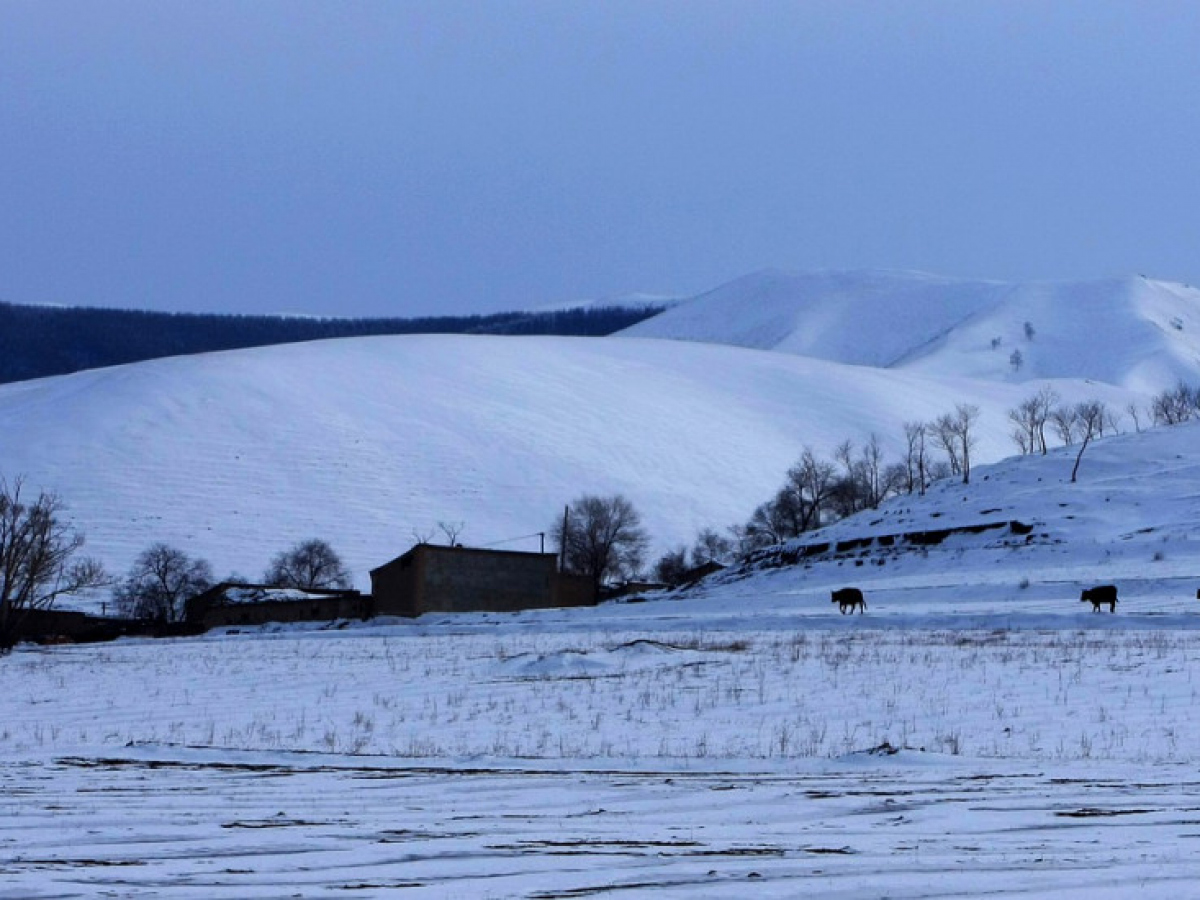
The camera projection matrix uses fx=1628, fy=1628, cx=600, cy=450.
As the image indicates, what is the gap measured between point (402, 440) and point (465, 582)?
195 feet

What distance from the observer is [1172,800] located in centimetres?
926

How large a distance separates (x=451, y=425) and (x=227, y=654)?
10014cm

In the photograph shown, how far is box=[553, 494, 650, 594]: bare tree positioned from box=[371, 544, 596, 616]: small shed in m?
29.4

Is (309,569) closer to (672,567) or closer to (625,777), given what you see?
(672,567)

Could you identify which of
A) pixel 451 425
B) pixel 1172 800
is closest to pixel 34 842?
pixel 1172 800

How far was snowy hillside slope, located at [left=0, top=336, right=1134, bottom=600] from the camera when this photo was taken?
112m

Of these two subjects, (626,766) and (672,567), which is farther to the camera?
(672,567)

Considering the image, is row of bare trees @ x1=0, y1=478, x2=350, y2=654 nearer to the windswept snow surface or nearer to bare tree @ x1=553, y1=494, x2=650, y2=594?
bare tree @ x1=553, y1=494, x2=650, y2=594

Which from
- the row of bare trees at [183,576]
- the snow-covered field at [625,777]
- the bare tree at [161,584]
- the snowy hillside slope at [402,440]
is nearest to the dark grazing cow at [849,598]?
the snow-covered field at [625,777]

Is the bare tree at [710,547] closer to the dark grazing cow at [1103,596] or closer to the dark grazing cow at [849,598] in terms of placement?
the dark grazing cow at [849,598]

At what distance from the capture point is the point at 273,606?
251 feet

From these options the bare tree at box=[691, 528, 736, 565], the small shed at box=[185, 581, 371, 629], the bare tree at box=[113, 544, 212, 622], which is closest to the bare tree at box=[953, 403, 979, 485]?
the bare tree at box=[691, 528, 736, 565]

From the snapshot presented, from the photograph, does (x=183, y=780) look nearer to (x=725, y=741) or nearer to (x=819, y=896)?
(x=725, y=741)

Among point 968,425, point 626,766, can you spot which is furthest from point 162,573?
point 626,766
